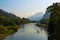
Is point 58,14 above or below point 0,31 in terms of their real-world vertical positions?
above

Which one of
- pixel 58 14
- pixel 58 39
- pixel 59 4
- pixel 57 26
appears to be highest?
pixel 59 4

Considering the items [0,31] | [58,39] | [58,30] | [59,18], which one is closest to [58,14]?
[59,18]

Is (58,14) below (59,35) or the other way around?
the other way around

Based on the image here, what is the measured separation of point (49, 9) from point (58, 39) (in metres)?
14.2

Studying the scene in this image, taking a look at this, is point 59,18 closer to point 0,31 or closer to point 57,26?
point 57,26

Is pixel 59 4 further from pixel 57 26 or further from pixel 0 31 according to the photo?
pixel 0 31

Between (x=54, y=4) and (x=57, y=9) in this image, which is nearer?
(x=57, y=9)

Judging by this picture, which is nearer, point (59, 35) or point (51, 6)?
point (59, 35)

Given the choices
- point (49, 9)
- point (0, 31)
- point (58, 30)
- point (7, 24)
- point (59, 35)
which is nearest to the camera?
point (59, 35)

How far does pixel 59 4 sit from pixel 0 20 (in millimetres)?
65087

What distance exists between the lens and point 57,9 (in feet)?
177

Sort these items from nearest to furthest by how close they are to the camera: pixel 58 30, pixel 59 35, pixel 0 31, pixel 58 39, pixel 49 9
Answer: pixel 58 39 < pixel 59 35 < pixel 58 30 < pixel 49 9 < pixel 0 31

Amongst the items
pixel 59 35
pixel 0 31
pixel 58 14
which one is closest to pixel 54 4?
pixel 58 14

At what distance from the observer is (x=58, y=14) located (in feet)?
168
